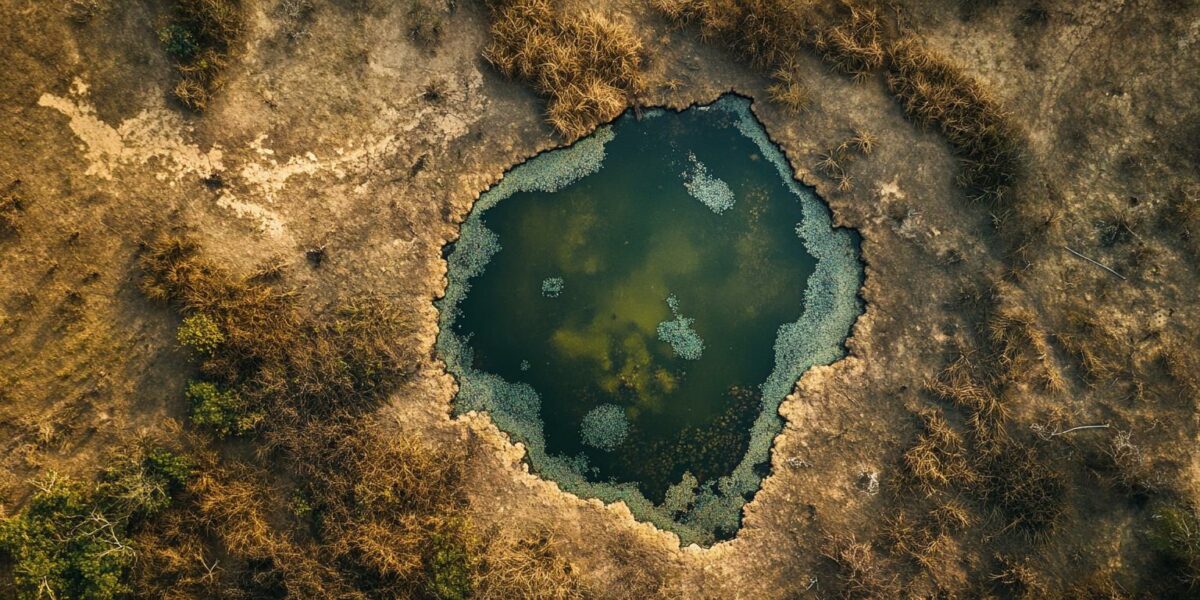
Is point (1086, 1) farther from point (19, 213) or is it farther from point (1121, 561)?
point (19, 213)

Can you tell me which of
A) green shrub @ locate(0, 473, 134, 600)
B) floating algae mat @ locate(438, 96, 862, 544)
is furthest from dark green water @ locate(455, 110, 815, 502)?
green shrub @ locate(0, 473, 134, 600)

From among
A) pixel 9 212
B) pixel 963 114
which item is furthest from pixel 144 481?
pixel 963 114

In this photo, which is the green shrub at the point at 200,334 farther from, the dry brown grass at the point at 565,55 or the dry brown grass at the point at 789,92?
the dry brown grass at the point at 789,92

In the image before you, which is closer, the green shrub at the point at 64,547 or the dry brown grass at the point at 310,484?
the green shrub at the point at 64,547

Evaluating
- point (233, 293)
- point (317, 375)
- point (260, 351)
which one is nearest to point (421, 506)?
point (317, 375)

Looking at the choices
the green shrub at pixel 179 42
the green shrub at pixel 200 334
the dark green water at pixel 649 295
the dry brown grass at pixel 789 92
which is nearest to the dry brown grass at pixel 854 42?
the dry brown grass at pixel 789 92

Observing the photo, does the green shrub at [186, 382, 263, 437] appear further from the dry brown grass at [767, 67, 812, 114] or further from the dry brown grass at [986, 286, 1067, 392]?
the dry brown grass at [986, 286, 1067, 392]

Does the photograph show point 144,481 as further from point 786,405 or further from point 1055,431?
point 1055,431
